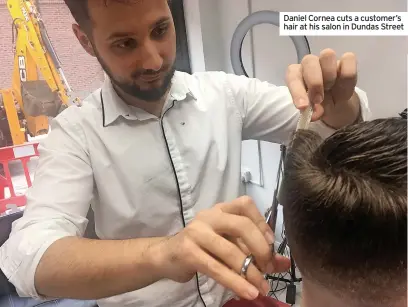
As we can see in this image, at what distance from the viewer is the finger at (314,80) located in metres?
0.79

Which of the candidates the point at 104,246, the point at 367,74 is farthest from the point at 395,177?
the point at 367,74

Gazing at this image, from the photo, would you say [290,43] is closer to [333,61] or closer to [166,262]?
[333,61]

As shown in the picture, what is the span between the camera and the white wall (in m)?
1.42

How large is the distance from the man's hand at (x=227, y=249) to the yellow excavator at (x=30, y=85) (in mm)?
1770

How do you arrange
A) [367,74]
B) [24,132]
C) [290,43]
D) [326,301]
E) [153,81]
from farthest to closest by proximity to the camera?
[24,132]
[290,43]
[367,74]
[153,81]
[326,301]

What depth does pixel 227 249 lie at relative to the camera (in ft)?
1.89

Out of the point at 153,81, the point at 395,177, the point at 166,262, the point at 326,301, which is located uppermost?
the point at 153,81

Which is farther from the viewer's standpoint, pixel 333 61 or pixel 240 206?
pixel 333 61

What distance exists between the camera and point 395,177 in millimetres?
551

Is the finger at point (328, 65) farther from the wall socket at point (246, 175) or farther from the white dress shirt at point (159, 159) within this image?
the wall socket at point (246, 175)

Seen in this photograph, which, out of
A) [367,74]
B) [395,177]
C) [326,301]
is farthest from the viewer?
[367,74]

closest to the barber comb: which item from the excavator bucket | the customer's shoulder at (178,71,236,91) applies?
the customer's shoulder at (178,71,236,91)

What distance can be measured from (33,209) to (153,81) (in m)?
0.40

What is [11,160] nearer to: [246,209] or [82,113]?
[82,113]
